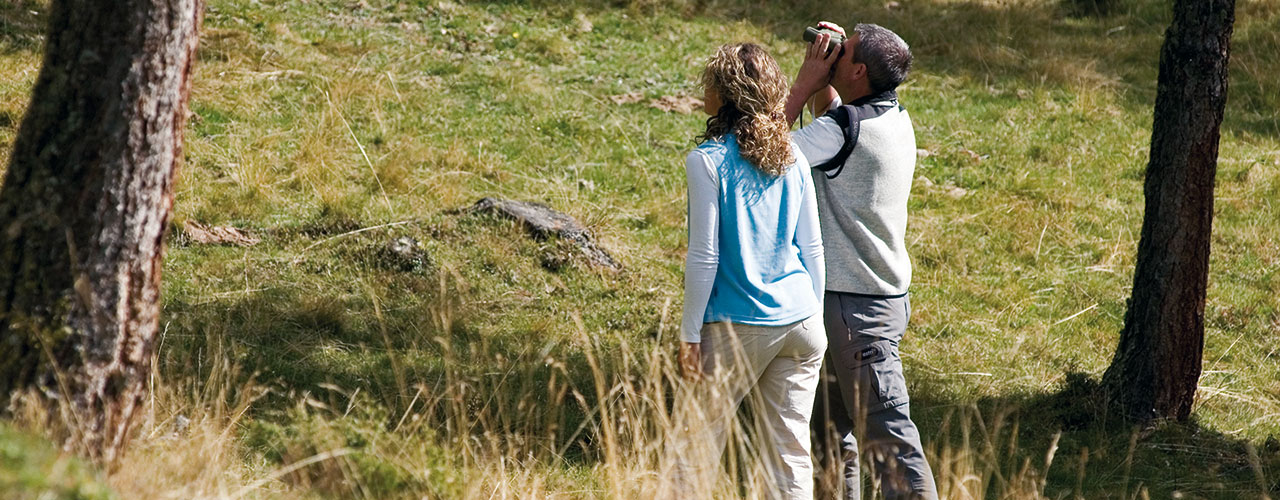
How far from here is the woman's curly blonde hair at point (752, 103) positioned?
12.3 feet

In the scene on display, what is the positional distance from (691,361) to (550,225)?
4.24 m

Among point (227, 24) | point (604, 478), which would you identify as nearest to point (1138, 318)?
point (604, 478)

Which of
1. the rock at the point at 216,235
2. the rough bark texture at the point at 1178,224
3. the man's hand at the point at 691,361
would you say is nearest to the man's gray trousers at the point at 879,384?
the man's hand at the point at 691,361

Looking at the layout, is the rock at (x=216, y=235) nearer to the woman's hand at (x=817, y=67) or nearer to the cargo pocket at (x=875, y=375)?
the woman's hand at (x=817, y=67)

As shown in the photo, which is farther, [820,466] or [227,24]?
[227,24]

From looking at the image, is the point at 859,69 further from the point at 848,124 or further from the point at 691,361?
the point at 691,361

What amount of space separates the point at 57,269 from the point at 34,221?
0.49 feet

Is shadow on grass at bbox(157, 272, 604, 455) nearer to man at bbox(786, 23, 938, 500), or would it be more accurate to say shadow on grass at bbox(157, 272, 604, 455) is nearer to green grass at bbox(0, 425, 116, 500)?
man at bbox(786, 23, 938, 500)

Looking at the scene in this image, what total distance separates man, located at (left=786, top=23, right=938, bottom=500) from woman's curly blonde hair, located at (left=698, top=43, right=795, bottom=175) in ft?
1.27

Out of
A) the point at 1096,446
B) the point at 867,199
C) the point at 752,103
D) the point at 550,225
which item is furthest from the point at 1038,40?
the point at 752,103

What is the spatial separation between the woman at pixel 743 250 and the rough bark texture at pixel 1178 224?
10.9 feet

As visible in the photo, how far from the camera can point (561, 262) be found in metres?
7.69

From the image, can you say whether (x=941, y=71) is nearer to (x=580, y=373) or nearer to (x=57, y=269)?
(x=580, y=373)

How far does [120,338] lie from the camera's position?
3549 mm
